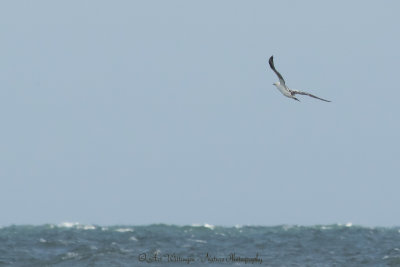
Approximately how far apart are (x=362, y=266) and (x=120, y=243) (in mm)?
A: 12288

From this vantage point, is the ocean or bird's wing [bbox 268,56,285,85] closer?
bird's wing [bbox 268,56,285,85]

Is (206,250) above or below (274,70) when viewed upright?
below

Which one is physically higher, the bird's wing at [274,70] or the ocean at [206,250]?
the bird's wing at [274,70]

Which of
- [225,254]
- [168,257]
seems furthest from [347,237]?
[168,257]

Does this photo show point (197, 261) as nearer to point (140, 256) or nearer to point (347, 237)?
point (140, 256)

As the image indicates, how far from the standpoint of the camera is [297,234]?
140 ft

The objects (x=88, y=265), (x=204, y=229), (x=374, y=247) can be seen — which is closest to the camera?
(x=88, y=265)

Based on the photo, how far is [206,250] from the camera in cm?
3297

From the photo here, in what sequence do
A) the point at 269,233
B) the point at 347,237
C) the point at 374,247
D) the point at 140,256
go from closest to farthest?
the point at 140,256, the point at 374,247, the point at 347,237, the point at 269,233

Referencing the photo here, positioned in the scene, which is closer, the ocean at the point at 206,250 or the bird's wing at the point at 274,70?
the bird's wing at the point at 274,70

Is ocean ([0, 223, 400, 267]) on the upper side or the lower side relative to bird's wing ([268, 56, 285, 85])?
lower

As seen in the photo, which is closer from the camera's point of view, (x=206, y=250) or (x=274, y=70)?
(x=274, y=70)

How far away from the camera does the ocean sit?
93.0 ft

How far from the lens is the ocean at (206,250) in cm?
2836
